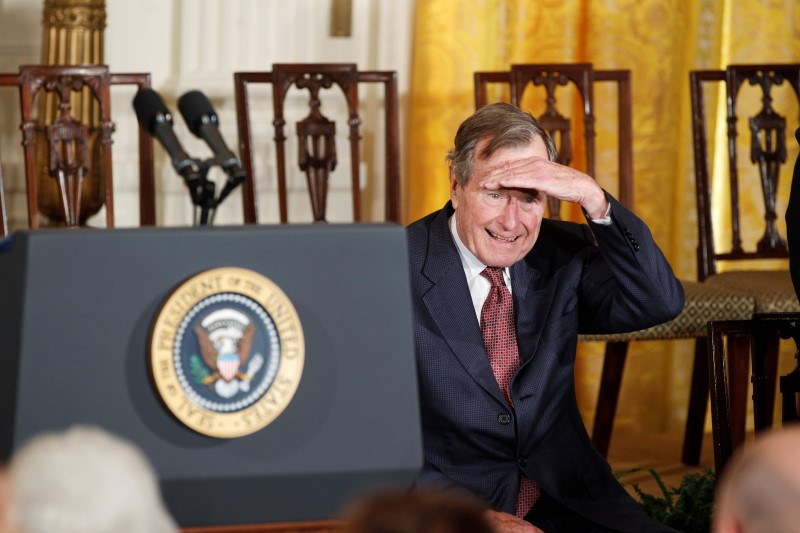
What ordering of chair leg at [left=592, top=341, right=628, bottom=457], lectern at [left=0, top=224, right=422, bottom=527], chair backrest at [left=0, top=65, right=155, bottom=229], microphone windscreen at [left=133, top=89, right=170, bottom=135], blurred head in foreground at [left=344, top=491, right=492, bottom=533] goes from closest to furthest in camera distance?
blurred head in foreground at [left=344, top=491, right=492, bottom=533], lectern at [left=0, top=224, right=422, bottom=527], microphone windscreen at [left=133, top=89, right=170, bottom=135], chair backrest at [left=0, top=65, right=155, bottom=229], chair leg at [left=592, top=341, right=628, bottom=457]

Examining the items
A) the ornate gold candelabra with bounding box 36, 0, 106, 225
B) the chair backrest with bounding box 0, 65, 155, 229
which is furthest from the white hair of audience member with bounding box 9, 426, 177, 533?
the ornate gold candelabra with bounding box 36, 0, 106, 225

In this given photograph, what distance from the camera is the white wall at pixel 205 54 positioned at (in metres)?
4.59

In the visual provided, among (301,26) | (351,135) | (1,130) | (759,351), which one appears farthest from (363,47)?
(759,351)

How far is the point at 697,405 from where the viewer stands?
4.13m

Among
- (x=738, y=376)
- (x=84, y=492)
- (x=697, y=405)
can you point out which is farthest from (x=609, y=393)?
(x=84, y=492)

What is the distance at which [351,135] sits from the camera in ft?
13.7

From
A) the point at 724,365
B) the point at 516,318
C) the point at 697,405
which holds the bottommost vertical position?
the point at 697,405

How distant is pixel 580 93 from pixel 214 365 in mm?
3027

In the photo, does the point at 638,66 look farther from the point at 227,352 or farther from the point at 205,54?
the point at 227,352

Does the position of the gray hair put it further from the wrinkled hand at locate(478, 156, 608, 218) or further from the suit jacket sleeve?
the suit jacket sleeve

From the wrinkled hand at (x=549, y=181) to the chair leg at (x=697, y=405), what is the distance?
6.08ft

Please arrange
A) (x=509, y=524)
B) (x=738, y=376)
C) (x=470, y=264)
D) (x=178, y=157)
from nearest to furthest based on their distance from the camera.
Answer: (x=178, y=157) < (x=509, y=524) < (x=470, y=264) < (x=738, y=376)

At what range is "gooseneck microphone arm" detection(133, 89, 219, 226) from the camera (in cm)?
158

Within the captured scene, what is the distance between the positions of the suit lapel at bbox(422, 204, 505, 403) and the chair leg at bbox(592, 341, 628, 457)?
1.77 metres
